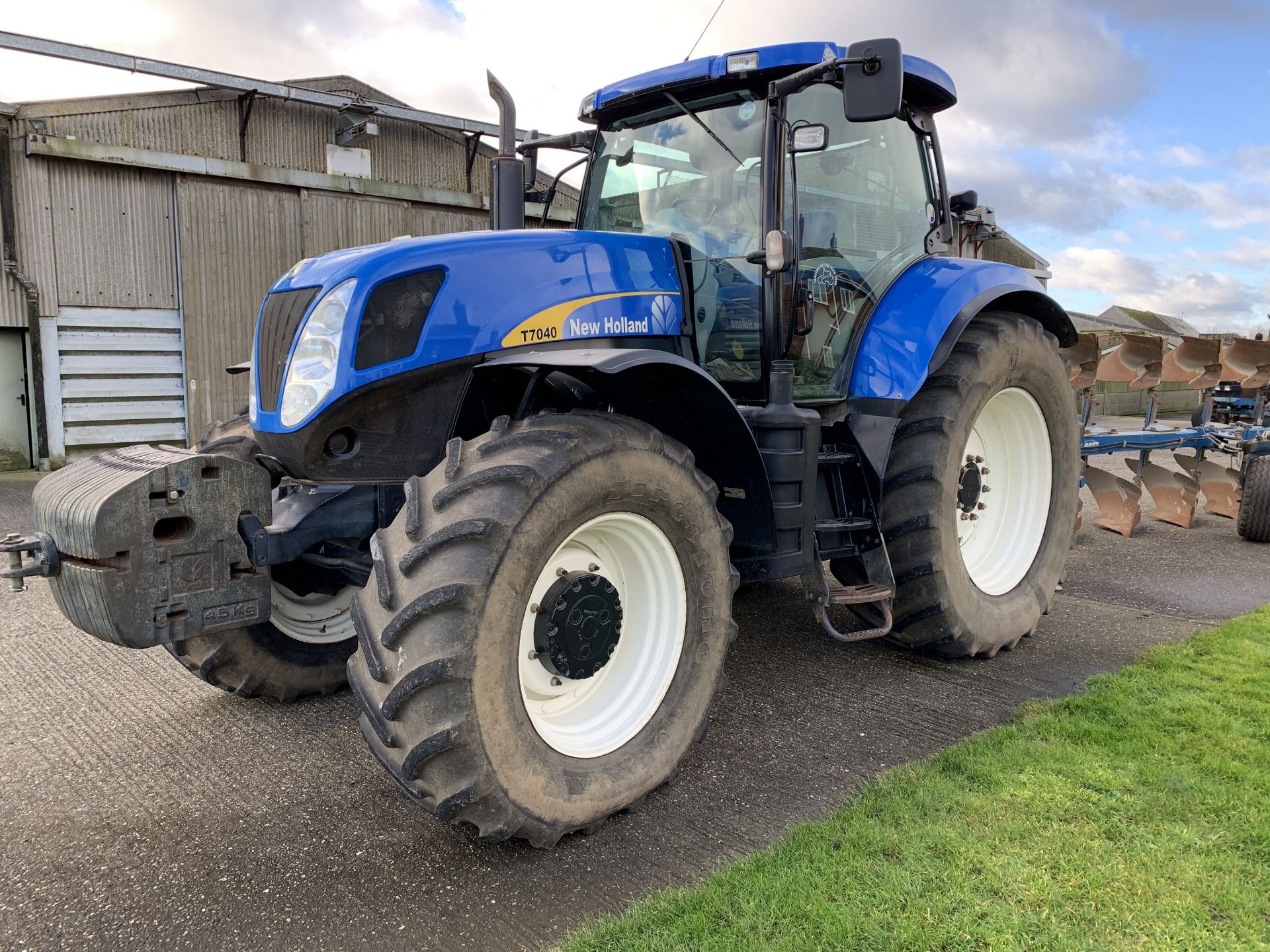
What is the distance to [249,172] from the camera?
11289 mm

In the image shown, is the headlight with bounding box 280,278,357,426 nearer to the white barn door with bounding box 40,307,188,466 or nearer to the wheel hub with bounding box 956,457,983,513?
the wheel hub with bounding box 956,457,983,513

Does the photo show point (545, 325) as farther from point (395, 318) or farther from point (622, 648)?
point (622, 648)

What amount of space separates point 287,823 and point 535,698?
0.82 m

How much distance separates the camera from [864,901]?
7.66 ft

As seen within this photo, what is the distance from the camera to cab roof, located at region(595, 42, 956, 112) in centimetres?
341

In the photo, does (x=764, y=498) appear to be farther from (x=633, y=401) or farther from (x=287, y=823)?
(x=287, y=823)

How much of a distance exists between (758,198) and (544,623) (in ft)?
6.05

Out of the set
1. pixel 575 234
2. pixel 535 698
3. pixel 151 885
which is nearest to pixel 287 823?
pixel 151 885

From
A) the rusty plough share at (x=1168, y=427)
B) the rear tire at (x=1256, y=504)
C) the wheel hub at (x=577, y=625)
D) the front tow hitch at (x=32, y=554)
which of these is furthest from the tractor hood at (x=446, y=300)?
the rear tire at (x=1256, y=504)

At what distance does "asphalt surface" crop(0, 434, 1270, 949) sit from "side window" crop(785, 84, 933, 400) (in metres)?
1.32

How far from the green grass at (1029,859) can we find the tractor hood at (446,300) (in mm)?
1638

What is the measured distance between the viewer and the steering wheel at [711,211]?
11.7 feet

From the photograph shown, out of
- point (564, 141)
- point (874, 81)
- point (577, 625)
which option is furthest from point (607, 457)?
point (564, 141)

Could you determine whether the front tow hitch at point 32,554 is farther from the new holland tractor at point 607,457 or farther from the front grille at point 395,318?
the front grille at point 395,318
